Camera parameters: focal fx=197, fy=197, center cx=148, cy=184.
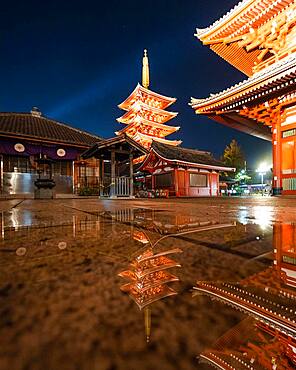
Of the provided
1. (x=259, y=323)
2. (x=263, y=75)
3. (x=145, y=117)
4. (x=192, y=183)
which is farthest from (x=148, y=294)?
(x=145, y=117)

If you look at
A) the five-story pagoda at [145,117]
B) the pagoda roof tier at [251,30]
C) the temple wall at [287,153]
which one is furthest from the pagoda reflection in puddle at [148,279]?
the five-story pagoda at [145,117]

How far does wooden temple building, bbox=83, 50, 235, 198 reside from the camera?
893 centimetres

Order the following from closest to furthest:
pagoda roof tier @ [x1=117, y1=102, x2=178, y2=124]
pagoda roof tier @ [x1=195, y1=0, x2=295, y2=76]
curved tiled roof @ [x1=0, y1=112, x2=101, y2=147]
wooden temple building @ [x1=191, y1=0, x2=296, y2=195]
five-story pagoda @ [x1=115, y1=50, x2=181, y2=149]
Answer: wooden temple building @ [x1=191, y1=0, x2=296, y2=195] < pagoda roof tier @ [x1=195, y1=0, x2=295, y2=76] < curved tiled roof @ [x1=0, y1=112, x2=101, y2=147] < five-story pagoda @ [x1=115, y1=50, x2=181, y2=149] < pagoda roof tier @ [x1=117, y1=102, x2=178, y2=124]

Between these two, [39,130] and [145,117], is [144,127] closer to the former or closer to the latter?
[145,117]

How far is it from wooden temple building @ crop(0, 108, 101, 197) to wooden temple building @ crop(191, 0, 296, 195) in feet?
28.5

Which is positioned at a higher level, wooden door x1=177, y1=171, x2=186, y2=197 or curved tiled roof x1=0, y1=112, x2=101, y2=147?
curved tiled roof x1=0, y1=112, x2=101, y2=147

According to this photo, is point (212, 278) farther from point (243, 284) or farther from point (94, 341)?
point (94, 341)

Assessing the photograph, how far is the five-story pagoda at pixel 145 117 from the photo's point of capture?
19.5 metres

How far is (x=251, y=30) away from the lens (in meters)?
7.22

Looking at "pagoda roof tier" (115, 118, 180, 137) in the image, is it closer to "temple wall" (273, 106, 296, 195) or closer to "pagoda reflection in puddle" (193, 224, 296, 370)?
"temple wall" (273, 106, 296, 195)

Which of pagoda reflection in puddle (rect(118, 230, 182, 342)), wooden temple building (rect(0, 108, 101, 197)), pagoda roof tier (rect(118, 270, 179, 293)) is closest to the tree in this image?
wooden temple building (rect(0, 108, 101, 197))

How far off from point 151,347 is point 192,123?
75375mm

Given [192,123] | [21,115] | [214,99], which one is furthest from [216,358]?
[192,123]

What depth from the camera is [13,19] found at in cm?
3272
